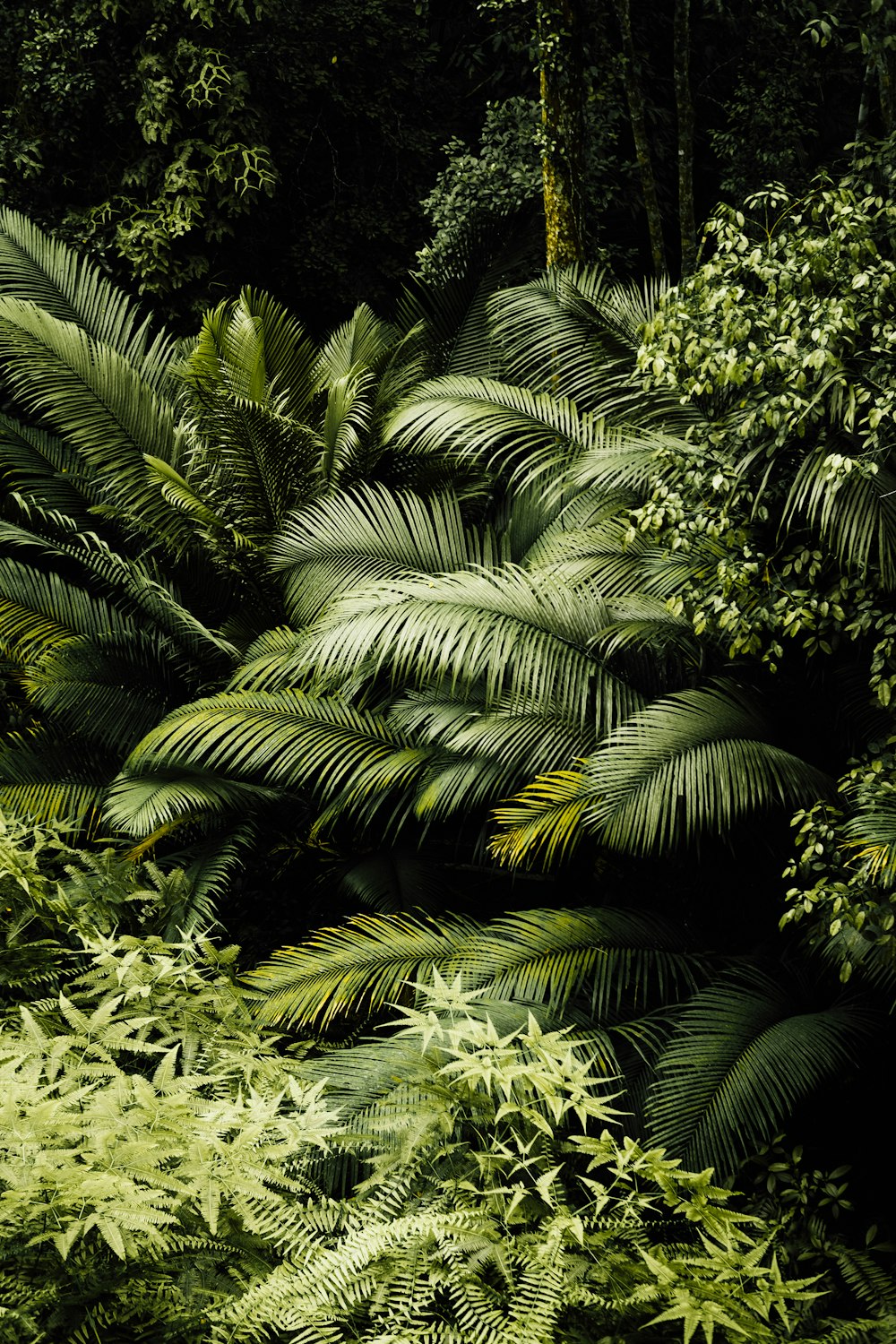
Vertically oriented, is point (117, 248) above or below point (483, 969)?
Answer: above

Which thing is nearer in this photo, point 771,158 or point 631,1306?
point 631,1306

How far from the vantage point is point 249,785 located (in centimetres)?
421

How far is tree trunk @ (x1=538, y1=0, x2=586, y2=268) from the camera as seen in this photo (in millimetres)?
5188

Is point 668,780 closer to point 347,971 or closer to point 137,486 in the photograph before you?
point 347,971

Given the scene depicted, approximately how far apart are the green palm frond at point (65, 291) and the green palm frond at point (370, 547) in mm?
1932

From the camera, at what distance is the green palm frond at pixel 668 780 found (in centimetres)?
300

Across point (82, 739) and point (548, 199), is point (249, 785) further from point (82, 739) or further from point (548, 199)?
point (548, 199)


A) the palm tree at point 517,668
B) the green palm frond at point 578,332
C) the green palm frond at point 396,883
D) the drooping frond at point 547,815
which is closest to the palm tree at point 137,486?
the palm tree at point 517,668

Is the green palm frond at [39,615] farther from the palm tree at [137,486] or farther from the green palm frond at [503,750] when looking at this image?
the green palm frond at [503,750]

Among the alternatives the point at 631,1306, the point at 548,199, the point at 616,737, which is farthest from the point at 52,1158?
the point at 548,199

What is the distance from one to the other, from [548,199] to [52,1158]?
5.02 metres

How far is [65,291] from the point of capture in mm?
5820

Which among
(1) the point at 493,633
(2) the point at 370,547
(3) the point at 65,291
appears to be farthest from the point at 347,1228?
(3) the point at 65,291

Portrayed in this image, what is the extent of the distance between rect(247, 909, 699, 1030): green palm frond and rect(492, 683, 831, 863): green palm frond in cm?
25
